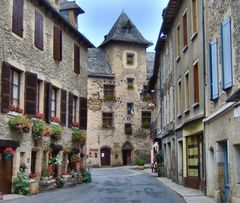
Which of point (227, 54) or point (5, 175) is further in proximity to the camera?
point (5, 175)

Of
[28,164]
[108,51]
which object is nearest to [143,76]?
[108,51]

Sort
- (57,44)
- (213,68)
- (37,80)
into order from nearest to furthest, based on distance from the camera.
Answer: (213,68), (37,80), (57,44)

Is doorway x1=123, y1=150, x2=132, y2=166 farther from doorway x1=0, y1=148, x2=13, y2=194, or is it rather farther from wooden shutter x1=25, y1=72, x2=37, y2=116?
doorway x1=0, y1=148, x2=13, y2=194

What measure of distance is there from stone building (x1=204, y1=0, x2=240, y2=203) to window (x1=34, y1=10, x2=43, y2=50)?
7773mm

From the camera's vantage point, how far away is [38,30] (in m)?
20.4

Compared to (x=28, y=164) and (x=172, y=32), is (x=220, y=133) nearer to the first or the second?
(x=28, y=164)

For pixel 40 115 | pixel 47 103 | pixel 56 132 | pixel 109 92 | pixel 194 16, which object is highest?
pixel 109 92

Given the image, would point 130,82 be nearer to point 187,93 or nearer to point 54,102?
point 54,102

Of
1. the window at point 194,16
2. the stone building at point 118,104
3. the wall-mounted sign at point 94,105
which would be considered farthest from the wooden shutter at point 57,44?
the wall-mounted sign at point 94,105

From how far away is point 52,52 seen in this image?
22.2m

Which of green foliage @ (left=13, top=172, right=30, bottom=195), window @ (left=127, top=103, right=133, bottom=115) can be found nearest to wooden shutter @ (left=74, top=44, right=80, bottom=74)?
green foliage @ (left=13, top=172, right=30, bottom=195)

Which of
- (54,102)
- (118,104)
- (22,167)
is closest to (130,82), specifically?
(118,104)

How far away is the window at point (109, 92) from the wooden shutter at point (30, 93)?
3165cm

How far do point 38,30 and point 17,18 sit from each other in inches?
87.3
